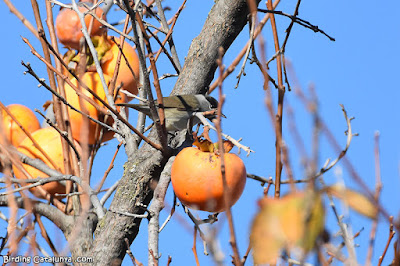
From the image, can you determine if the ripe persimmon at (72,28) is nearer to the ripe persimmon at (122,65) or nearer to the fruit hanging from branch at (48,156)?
the ripe persimmon at (122,65)

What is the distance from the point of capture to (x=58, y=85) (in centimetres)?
274

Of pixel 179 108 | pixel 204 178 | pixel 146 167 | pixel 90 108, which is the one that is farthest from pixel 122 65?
pixel 204 178

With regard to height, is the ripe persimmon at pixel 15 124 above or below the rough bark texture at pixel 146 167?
above

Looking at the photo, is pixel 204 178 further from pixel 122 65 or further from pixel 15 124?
pixel 15 124

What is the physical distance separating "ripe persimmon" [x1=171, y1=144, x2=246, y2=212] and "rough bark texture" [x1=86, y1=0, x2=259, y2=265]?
274mm

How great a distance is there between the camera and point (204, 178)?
163cm

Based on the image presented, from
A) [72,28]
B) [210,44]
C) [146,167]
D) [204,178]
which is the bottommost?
→ [204,178]

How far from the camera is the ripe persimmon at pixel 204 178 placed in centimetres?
162

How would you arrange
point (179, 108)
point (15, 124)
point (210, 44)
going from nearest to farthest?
point (210, 44) → point (179, 108) → point (15, 124)

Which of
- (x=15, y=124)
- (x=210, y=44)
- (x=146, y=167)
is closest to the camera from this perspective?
(x=146, y=167)

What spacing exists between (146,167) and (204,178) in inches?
21.4

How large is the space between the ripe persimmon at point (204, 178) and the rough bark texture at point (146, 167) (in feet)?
0.90

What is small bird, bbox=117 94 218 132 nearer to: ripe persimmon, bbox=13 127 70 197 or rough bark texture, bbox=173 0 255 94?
rough bark texture, bbox=173 0 255 94

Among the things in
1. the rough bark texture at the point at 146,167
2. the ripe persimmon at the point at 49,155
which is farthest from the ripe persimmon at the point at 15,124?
the rough bark texture at the point at 146,167
